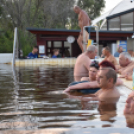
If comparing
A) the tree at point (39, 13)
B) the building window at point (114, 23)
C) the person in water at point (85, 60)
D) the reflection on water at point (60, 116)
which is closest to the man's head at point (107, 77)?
the reflection on water at point (60, 116)

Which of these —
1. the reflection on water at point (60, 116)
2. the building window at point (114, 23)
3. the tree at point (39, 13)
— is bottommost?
the reflection on water at point (60, 116)

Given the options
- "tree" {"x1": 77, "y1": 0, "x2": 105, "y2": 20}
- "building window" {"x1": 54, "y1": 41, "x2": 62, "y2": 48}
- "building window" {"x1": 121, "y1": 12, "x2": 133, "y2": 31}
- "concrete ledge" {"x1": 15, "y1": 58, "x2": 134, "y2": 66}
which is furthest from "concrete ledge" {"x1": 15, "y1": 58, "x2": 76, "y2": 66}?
"tree" {"x1": 77, "y1": 0, "x2": 105, "y2": 20}

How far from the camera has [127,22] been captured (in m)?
28.0

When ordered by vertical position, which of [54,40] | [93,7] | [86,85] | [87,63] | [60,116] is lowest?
[60,116]

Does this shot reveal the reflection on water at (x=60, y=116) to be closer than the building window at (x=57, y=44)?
Yes

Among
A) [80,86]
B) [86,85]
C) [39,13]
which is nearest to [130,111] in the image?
[86,85]

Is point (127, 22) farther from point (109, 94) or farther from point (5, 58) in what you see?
point (109, 94)

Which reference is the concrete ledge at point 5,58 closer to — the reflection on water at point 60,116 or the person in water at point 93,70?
the person in water at point 93,70

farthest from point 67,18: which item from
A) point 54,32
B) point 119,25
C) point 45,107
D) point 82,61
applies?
point 45,107

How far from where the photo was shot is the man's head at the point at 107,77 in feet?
14.7

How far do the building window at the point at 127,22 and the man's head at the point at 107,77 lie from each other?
940 inches

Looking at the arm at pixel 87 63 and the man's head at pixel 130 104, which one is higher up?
the arm at pixel 87 63

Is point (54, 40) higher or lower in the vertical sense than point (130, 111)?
higher

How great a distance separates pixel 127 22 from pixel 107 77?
Result: 2449 centimetres
